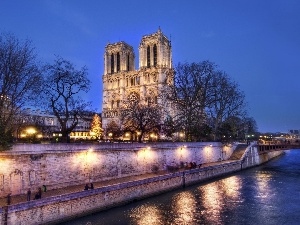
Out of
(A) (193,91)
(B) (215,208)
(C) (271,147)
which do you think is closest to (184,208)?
(B) (215,208)

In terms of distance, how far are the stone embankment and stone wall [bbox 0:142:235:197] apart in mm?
403

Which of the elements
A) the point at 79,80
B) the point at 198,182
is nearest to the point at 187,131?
the point at 198,182

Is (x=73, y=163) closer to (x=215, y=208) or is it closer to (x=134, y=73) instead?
(x=215, y=208)

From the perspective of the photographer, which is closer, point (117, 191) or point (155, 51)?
point (117, 191)

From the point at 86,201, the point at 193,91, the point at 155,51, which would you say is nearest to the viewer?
the point at 86,201

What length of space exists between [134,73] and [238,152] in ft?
159

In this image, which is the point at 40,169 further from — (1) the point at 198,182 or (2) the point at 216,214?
(1) the point at 198,182

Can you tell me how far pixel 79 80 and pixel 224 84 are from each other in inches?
1204

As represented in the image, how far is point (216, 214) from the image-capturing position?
85.8 feet

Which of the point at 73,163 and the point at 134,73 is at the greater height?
the point at 134,73

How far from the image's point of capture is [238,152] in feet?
221

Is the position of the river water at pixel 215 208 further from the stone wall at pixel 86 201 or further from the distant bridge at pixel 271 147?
the distant bridge at pixel 271 147

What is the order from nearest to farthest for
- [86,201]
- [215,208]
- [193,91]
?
[86,201], [215,208], [193,91]

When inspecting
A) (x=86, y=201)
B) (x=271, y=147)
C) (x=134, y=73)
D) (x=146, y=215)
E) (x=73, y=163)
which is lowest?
(x=146, y=215)
